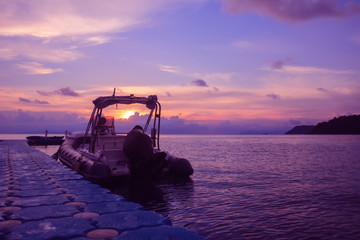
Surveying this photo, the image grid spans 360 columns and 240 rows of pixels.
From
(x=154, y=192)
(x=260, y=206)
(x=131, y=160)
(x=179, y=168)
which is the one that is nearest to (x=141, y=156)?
(x=131, y=160)

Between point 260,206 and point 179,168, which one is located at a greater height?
point 179,168

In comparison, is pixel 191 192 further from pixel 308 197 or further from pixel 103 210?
pixel 103 210

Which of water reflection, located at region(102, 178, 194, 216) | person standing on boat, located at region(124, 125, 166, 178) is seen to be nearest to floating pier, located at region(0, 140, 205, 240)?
→ water reflection, located at region(102, 178, 194, 216)

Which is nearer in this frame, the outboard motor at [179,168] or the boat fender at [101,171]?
the boat fender at [101,171]

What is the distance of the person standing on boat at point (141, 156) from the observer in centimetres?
1156

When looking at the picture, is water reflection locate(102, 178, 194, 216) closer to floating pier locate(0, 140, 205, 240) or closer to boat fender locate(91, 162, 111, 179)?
boat fender locate(91, 162, 111, 179)

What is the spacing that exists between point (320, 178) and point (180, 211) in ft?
35.5

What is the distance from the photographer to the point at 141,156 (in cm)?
1161

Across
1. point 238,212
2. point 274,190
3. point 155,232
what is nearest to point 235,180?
point 274,190

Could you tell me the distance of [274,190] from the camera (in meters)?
12.5

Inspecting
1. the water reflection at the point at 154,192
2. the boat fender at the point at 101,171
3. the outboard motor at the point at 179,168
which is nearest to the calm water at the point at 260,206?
the water reflection at the point at 154,192

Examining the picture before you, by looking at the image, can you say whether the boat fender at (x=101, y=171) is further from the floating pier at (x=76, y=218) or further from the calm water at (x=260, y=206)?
the floating pier at (x=76, y=218)

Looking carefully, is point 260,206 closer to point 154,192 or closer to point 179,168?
point 154,192

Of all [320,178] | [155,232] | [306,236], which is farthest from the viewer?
[320,178]
